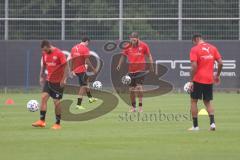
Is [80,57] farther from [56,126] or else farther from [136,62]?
[56,126]

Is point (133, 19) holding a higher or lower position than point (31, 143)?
higher

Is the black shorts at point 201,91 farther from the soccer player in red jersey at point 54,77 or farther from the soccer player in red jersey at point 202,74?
the soccer player in red jersey at point 54,77

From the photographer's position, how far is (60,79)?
19375 mm

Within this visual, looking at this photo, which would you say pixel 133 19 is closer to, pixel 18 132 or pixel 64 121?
pixel 64 121

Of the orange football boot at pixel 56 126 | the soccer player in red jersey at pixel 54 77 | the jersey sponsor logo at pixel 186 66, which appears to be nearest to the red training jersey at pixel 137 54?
the soccer player in red jersey at pixel 54 77

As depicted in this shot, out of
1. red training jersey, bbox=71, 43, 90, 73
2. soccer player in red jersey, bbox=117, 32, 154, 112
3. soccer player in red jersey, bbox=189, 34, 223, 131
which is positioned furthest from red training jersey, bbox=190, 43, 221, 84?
red training jersey, bbox=71, 43, 90, 73

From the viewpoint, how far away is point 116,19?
134 feet

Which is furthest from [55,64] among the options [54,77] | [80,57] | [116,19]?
[116,19]

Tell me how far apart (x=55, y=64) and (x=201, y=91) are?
3.61 meters

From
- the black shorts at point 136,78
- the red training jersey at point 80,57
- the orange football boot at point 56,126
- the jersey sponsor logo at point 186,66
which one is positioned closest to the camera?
the orange football boot at point 56,126

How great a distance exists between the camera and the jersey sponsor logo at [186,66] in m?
40.3

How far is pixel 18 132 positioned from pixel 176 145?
426cm

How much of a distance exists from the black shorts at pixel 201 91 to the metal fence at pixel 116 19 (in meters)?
22.3

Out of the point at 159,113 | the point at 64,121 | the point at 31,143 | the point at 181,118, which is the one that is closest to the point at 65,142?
the point at 31,143
